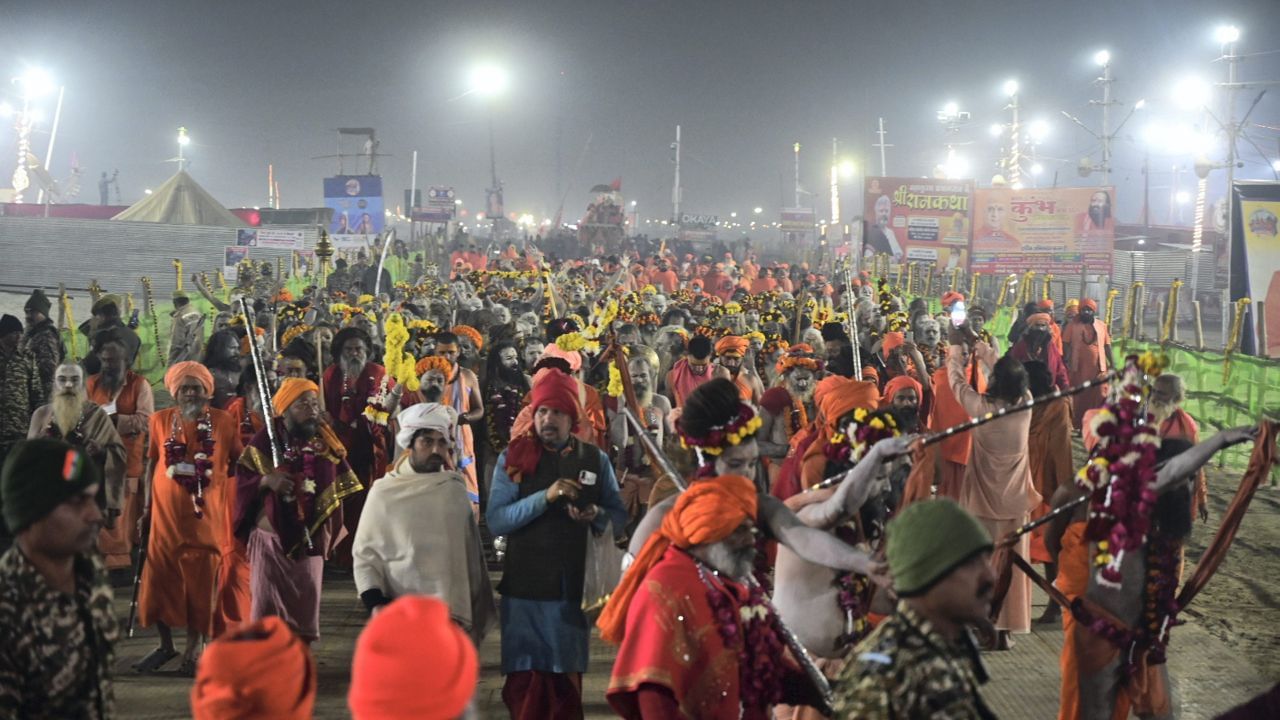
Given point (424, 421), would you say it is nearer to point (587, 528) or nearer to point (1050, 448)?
point (587, 528)

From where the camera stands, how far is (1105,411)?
514cm

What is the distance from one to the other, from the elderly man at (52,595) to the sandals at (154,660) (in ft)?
14.6

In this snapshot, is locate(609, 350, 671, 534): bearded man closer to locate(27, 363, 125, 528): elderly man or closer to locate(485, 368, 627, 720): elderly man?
locate(485, 368, 627, 720): elderly man

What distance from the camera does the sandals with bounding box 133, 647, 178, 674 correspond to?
7863 mm

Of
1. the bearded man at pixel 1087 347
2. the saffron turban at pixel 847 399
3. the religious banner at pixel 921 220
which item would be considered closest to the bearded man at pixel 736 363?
the saffron turban at pixel 847 399

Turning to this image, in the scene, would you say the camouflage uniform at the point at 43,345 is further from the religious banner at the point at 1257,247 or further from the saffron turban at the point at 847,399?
the religious banner at the point at 1257,247

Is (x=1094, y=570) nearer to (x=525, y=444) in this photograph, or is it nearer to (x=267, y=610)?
(x=525, y=444)

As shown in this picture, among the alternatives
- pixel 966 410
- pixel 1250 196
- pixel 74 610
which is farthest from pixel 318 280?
pixel 74 610

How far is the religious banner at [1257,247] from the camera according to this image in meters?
21.4

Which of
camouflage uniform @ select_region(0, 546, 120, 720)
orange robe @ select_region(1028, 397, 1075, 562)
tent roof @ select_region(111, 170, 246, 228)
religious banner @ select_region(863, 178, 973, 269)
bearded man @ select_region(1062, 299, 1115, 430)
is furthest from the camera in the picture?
tent roof @ select_region(111, 170, 246, 228)

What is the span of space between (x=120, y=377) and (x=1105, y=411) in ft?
23.8

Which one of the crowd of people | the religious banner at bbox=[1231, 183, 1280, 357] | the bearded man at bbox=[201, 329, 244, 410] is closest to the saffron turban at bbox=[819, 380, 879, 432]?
the crowd of people

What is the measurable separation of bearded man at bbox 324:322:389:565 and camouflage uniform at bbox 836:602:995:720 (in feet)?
22.6

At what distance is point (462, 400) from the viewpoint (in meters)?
10.4
